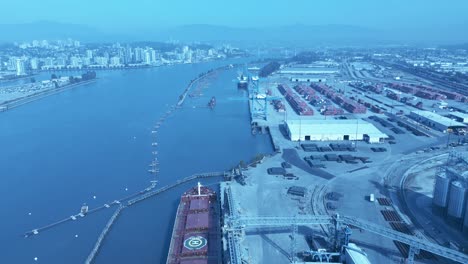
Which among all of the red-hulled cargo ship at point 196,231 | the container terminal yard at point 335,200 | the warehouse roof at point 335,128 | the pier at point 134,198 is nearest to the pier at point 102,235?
the container terminal yard at point 335,200

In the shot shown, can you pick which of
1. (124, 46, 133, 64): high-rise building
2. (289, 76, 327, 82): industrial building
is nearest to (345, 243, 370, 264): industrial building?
(289, 76, 327, 82): industrial building

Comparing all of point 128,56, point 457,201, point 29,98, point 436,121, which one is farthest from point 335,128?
point 128,56

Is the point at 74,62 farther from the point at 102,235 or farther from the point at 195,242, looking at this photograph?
the point at 195,242

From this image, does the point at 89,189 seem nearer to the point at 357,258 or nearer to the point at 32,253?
the point at 32,253

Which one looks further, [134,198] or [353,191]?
[134,198]

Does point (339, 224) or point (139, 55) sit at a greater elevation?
point (139, 55)

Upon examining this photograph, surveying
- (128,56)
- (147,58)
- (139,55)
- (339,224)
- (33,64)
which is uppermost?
(139,55)

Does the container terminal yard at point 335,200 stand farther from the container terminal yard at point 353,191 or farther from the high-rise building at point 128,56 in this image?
the high-rise building at point 128,56

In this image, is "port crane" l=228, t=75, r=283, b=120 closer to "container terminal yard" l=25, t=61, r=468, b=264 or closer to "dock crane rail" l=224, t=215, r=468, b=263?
"container terminal yard" l=25, t=61, r=468, b=264
